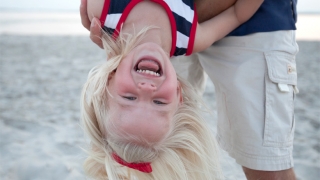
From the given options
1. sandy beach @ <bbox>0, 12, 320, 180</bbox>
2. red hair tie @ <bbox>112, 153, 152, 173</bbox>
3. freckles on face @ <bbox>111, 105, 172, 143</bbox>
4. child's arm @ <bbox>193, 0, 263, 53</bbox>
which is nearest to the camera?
freckles on face @ <bbox>111, 105, 172, 143</bbox>

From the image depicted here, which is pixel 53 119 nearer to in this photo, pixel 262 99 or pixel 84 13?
pixel 84 13

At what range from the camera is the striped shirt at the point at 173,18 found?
1.70 metres

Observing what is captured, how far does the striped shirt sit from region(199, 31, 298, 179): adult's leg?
0.29 metres

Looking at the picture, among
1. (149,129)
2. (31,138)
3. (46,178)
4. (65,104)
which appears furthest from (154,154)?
(65,104)

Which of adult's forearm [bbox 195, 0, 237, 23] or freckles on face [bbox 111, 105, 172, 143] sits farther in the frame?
adult's forearm [bbox 195, 0, 237, 23]

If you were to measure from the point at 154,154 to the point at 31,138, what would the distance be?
1.65 metres

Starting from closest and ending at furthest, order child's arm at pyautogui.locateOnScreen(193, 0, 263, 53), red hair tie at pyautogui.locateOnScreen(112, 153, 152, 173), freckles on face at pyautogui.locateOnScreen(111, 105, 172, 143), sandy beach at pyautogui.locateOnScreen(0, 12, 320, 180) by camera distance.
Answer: freckles on face at pyautogui.locateOnScreen(111, 105, 172, 143) → red hair tie at pyautogui.locateOnScreen(112, 153, 152, 173) → child's arm at pyautogui.locateOnScreen(193, 0, 263, 53) → sandy beach at pyautogui.locateOnScreen(0, 12, 320, 180)

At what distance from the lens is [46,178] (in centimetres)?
235

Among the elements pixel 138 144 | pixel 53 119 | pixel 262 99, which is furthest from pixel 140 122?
pixel 53 119

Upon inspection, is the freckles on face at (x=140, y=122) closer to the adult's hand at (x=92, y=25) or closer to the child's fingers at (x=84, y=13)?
the adult's hand at (x=92, y=25)

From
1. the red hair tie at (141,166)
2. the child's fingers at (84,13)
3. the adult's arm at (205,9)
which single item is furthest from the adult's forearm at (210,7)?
the red hair tie at (141,166)

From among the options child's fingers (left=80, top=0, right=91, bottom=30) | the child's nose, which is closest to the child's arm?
the child's nose

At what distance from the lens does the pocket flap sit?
1.81 metres

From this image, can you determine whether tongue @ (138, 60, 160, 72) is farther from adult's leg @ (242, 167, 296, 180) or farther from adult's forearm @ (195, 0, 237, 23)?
adult's leg @ (242, 167, 296, 180)
